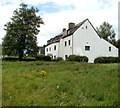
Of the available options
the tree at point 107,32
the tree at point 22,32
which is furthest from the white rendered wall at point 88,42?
the tree at point 107,32

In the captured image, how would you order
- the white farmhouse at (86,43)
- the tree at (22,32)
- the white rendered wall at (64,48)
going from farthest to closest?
the white rendered wall at (64,48) → the white farmhouse at (86,43) → the tree at (22,32)

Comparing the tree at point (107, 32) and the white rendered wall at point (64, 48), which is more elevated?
the tree at point (107, 32)

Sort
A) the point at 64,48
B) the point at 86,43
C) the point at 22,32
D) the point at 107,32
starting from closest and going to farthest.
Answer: the point at 22,32, the point at 86,43, the point at 64,48, the point at 107,32

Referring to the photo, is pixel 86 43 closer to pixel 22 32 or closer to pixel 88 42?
pixel 88 42

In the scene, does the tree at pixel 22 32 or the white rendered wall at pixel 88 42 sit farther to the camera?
the white rendered wall at pixel 88 42

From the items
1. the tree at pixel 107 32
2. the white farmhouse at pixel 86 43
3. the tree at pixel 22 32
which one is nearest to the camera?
the tree at pixel 22 32

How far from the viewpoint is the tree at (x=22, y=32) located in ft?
95.4

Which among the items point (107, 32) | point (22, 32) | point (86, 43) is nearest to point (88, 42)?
point (86, 43)

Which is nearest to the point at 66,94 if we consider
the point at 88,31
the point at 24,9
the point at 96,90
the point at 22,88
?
the point at 96,90

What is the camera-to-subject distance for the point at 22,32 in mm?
28531

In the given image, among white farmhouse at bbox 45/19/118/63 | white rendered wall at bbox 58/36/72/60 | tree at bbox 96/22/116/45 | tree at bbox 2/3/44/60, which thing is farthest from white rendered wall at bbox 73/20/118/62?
tree at bbox 96/22/116/45

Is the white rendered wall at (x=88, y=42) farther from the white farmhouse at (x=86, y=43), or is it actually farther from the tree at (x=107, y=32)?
the tree at (x=107, y=32)

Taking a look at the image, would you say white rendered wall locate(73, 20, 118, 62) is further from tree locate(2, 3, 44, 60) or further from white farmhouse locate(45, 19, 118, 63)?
tree locate(2, 3, 44, 60)

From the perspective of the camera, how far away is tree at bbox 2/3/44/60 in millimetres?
29078
